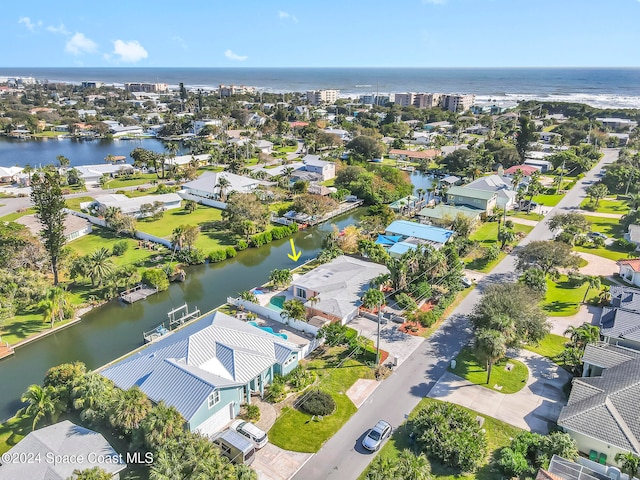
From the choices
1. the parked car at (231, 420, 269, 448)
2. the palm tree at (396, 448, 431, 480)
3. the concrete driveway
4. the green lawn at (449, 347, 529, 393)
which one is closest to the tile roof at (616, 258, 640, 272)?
Result: the green lawn at (449, 347, 529, 393)

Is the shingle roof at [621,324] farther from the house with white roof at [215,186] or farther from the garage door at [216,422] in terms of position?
the house with white roof at [215,186]

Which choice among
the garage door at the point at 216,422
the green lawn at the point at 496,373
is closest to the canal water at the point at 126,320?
the garage door at the point at 216,422

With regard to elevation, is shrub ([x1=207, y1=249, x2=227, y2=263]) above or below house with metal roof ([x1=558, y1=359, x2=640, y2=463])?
below

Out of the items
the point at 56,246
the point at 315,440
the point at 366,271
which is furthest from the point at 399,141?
the point at 315,440

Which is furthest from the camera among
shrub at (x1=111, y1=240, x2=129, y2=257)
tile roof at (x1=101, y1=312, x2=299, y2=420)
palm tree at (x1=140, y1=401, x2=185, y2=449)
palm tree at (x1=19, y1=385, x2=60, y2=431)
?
shrub at (x1=111, y1=240, x2=129, y2=257)

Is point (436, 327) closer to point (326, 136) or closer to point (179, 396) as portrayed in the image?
point (179, 396)

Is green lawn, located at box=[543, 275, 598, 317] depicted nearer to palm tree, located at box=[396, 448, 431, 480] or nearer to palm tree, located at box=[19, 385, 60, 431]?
palm tree, located at box=[396, 448, 431, 480]

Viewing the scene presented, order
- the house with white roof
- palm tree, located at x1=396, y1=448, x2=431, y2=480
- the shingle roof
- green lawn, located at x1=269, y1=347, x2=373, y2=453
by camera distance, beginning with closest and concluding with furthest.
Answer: palm tree, located at x1=396, y1=448, x2=431, y2=480 → green lawn, located at x1=269, y1=347, x2=373, y2=453 → the shingle roof → the house with white roof

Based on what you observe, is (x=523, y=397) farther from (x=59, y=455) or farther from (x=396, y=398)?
(x=59, y=455)

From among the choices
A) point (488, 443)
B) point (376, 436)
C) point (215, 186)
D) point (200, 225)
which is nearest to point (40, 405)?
point (376, 436)
